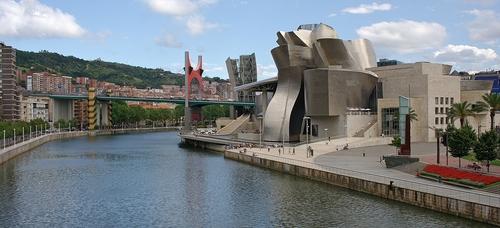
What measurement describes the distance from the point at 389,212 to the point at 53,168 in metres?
36.3

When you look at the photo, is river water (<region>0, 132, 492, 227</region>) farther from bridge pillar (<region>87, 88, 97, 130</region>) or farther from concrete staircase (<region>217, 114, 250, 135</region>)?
bridge pillar (<region>87, 88, 97, 130</region>)

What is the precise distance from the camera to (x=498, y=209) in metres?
24.9

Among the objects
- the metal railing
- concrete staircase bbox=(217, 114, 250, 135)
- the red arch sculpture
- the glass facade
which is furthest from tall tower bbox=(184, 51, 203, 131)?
the metal railing

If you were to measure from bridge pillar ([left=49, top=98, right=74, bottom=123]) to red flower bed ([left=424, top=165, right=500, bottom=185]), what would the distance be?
13851 centimetres

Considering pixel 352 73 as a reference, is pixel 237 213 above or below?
below

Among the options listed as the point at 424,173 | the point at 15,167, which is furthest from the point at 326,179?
the point at 15,167

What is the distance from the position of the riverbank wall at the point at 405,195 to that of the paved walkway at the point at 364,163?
0.38 m

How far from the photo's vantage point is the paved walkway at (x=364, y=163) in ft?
94.4

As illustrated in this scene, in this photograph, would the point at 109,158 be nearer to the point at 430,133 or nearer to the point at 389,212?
the point at 430,133

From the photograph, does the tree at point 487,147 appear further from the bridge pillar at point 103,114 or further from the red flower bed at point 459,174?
the bridge pillar at point 103,114

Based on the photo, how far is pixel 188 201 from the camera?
3503 centimetres

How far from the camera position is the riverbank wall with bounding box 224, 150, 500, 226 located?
25812 mm

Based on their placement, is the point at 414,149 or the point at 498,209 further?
the point at 414,149

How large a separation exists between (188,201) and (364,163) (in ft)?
53.4
